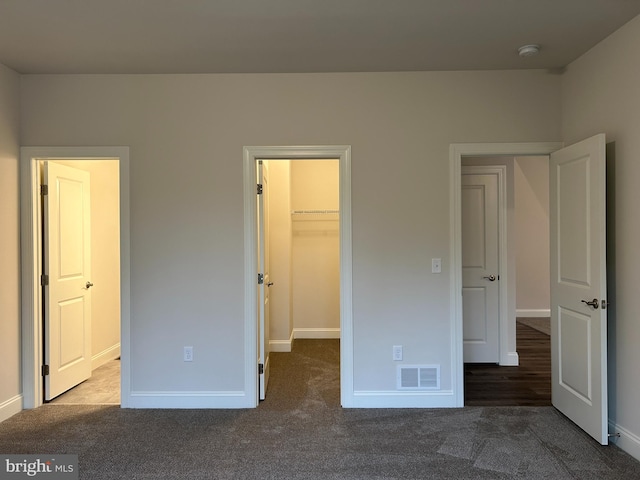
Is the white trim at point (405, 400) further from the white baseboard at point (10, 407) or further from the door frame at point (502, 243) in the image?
the white baseboard at point (10, 407)

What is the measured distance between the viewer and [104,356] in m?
4.40

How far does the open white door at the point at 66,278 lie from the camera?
329 centimetres

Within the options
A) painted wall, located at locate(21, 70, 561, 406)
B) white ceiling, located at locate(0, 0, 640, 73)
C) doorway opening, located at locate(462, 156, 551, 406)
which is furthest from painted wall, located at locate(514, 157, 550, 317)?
white ceiling, located at locate(0, 0, 640, 73)

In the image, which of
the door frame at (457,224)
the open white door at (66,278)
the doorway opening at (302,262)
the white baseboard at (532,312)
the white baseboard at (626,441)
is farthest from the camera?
the white baseboard at (532,312)

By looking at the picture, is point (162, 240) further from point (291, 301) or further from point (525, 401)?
point (525, 401)

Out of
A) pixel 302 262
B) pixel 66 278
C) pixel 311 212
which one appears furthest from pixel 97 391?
pixel 311 212

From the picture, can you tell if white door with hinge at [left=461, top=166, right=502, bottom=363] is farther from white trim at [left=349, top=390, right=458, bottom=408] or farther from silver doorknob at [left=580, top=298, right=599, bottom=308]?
silver doorknob at [left=580, top=298, right=599, bottom=308]

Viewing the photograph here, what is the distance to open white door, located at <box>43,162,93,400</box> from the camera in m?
3.29

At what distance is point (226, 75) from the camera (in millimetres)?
3176

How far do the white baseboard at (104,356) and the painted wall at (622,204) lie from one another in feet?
15.1

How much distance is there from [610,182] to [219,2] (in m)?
2.70

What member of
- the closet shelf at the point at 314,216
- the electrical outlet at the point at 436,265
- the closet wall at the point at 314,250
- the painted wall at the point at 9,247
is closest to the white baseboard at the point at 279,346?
the closet wall at the point at 314,250

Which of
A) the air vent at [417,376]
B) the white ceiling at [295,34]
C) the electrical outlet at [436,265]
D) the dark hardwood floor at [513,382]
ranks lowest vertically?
the dark hardwood floor at [513,382]

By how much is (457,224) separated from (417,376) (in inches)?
49.0
